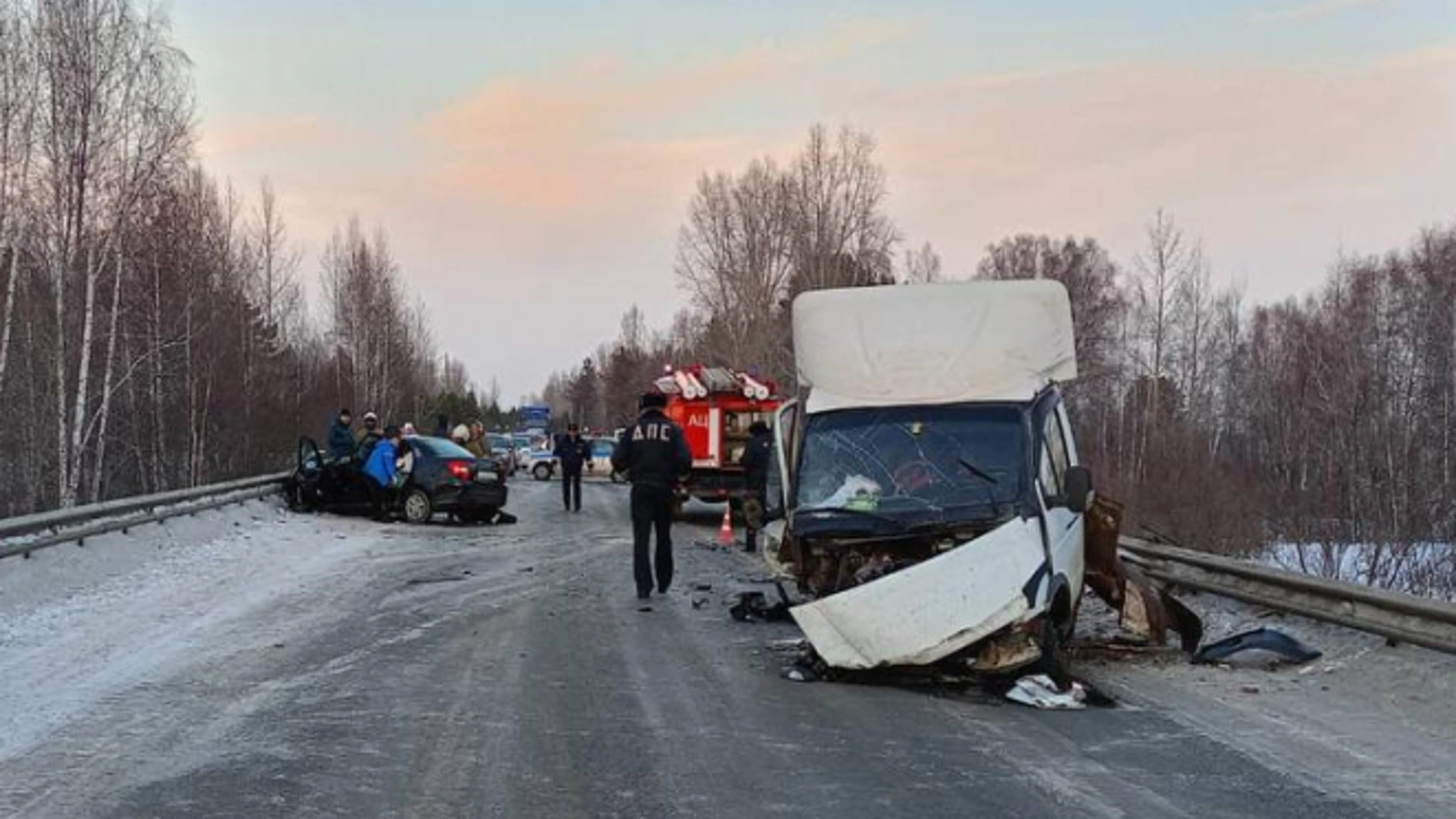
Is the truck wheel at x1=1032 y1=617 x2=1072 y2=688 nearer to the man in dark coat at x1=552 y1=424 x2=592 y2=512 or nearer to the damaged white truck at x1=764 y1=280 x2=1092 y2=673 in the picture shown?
the damaged white truck at x1=764 y1=280 x2=1092 y2=673

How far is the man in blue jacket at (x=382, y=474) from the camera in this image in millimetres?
21891

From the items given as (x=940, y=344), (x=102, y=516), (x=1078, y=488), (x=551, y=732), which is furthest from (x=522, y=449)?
(x=551, y=732)

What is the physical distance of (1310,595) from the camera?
9797 millimetres

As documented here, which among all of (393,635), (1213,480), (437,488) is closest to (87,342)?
(437,488)

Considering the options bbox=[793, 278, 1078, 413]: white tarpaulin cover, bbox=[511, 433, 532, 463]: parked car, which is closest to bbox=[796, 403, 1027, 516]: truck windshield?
bbox=[793, 278, 1078, 413]: white tarpaulin cover

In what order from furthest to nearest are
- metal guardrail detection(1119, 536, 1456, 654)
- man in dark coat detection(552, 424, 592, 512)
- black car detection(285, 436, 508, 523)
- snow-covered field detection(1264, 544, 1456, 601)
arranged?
1. man in dark coat detection(552, 424, 592, 512)
2. snow-covered field detection(1264, 544, 1456, 601)
3. black car detection(285, 436, 508, 523)
4. metal guardrail detection(1119, 536, 1456, 654)

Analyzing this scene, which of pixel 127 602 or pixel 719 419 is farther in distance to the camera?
pixel 719 419

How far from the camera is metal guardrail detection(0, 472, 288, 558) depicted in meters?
12.2

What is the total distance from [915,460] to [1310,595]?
11.1 feet

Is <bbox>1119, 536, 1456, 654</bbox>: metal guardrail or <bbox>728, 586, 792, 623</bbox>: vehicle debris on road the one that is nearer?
<bbox>1119, 536, 1456, 654</bbox>: metal guardrail

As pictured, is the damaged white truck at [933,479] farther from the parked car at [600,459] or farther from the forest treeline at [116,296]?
the parked car at [600,459]

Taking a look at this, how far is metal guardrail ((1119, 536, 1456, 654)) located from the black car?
12.2 metres

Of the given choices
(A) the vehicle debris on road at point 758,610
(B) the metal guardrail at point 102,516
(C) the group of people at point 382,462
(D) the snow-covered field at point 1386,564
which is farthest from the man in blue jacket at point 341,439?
(D) the snow-covered field at point 1386,564

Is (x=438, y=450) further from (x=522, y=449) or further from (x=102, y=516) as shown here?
(x=522, y=449)
